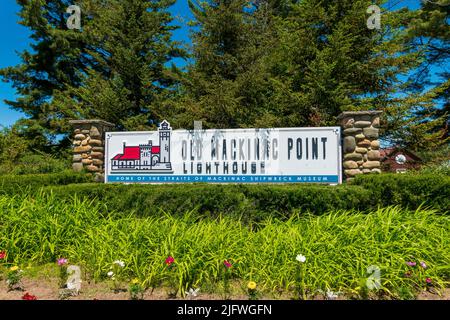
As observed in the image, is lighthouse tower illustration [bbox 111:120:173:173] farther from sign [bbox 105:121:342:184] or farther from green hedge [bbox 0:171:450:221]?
green hedge [bbox 0:171:450:221]

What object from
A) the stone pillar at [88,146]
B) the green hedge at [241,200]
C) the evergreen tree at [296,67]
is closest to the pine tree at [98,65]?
the evergreen tree at [296,67]

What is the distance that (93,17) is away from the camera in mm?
15133

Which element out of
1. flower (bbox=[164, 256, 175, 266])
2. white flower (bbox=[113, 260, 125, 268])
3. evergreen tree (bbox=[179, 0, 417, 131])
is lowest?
white flower (bbox=[113, 260, 125, 268])

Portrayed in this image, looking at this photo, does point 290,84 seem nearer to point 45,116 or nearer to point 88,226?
point 88,226

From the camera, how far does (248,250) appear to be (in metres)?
2.96

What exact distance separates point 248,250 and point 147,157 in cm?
348

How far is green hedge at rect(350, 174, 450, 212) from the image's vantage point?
13.4 feet

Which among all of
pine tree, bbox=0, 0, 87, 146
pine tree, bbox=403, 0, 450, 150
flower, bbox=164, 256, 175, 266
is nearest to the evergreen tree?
pine tree, bbox=403, 0, 450, 150

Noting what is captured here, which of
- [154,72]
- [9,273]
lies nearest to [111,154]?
[9,273]

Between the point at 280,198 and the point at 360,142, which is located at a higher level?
the point at 360,142

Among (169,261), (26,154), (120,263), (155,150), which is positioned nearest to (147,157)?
(155,150)

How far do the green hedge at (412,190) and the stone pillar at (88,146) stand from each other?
5.77 meters

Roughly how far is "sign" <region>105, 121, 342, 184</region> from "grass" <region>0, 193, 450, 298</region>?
173 centimetres

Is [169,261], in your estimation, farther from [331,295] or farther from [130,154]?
[130,154]
